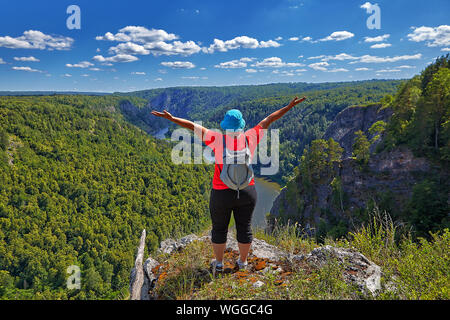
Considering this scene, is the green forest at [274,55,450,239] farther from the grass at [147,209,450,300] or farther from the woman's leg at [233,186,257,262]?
the woman's leg at [233,186,257,262]

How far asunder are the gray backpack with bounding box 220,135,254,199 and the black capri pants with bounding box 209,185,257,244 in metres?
0.13

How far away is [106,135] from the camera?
106 m

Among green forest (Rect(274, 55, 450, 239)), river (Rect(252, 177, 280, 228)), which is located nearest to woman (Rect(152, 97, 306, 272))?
green forest (Rect(274, 55, 450, 239))

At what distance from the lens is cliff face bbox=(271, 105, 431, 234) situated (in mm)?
20266

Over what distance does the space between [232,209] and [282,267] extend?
1120 mm

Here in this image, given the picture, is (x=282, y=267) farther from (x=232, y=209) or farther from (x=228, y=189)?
(x=228, y=189)

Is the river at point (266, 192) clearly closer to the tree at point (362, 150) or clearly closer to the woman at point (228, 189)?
the tree at point (362, 150)

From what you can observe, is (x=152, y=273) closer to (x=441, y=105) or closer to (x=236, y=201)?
(x=236, y=201)

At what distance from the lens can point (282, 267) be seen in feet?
10.9

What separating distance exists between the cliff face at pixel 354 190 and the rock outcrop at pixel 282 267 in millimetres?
12178

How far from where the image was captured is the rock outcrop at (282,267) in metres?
2.75

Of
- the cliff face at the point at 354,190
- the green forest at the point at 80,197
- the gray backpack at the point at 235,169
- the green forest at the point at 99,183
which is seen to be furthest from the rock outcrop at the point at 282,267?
the green forest at the point at 80,197

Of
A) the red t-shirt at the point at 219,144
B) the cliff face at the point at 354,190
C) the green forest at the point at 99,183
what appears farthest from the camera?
the green forest at the point at 99,183

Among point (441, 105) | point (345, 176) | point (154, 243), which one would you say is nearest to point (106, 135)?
point (154, 243)
